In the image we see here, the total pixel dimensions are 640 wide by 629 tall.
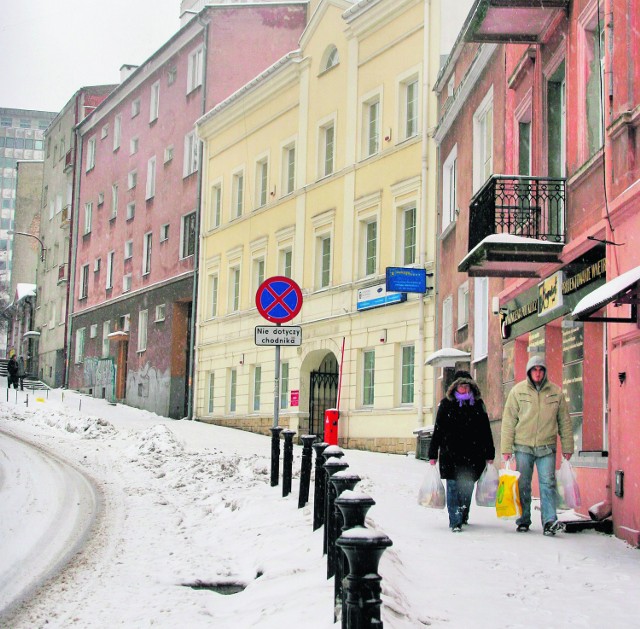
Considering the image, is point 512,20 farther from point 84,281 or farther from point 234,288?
point 84,281

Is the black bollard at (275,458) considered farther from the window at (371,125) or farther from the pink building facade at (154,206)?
the pink building facade at (154,206)

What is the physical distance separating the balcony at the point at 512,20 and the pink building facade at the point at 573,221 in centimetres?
2

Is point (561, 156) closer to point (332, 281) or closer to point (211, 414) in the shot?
point (332, 281)

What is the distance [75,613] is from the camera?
7102 mm

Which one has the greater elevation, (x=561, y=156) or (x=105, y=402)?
(x=561, y=156)

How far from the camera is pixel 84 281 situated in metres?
53.4

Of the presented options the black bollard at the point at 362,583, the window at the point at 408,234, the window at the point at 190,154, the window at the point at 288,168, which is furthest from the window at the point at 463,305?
the window at the point at 190,154

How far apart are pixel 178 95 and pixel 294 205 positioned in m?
12.6

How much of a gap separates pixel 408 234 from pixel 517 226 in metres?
11.2

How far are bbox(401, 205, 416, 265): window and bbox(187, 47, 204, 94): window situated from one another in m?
16.1

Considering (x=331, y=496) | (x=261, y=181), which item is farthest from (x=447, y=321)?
(x=331, y=496)

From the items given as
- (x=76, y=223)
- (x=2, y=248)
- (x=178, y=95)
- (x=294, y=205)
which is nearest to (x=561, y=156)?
(x=294, y=205)

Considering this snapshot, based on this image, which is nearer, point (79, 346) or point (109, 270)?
point (109, 270)

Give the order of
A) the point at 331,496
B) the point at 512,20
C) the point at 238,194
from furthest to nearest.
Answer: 1. the point at 238,194
2. the point at 512,20
3. the point at 331,496
